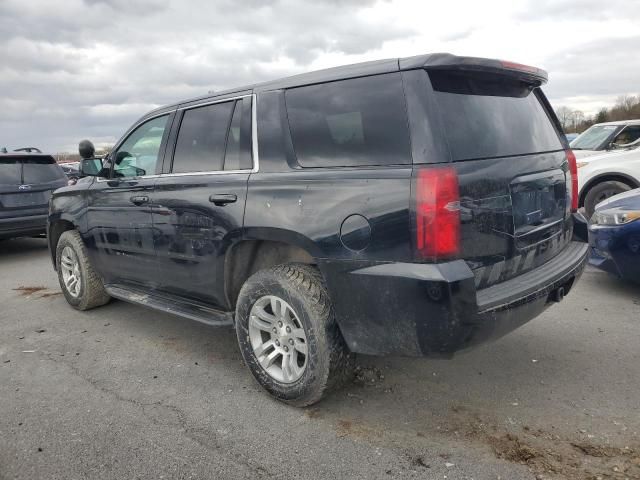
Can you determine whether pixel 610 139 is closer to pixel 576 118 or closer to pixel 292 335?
pixel 292 335

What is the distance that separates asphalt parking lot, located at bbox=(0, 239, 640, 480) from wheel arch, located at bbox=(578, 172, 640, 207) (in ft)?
14.0

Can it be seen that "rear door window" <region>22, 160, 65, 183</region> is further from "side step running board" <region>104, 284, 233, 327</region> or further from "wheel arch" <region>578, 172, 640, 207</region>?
"wheel arch" <region>578, 172, 640, 207</region>

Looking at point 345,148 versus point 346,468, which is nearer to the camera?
point 346,468

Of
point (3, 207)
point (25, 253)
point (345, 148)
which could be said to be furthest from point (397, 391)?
point (25, 253)

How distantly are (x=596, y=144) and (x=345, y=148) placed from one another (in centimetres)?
817

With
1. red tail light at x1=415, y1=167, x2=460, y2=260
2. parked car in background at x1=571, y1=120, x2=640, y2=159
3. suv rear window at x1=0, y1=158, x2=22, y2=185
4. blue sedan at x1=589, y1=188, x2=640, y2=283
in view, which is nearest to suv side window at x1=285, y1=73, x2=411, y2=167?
red tail light at x1=415, y1=167, x2=460, y2=260

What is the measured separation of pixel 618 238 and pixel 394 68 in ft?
10.1

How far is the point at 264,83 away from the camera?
3367mm

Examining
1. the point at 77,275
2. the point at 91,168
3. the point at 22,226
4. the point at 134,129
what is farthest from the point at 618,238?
the point at 22,226

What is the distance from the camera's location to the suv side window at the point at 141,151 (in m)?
4.09

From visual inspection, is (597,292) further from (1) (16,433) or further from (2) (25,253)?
(2) (25,253)

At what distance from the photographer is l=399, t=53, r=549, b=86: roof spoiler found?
2596mm

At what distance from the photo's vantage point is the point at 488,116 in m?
2.87

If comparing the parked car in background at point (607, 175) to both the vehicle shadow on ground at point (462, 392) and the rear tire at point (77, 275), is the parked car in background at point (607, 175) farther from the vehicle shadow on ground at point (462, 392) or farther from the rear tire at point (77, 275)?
the rear tire at point (77, 275)
